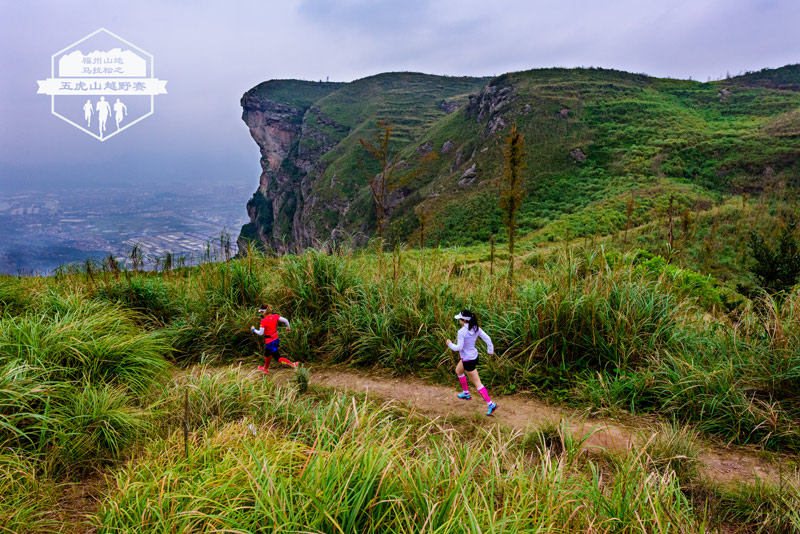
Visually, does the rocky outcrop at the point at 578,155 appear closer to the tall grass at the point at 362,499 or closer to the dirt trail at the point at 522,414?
the dirt trail at the point at 522,414

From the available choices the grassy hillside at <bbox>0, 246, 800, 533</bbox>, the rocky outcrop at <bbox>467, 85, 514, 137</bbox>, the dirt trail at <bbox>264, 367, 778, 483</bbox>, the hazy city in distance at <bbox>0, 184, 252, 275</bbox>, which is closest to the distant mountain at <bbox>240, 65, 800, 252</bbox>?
the rocky outcrop at <bbox>467, 85, 514, 137</bbox>

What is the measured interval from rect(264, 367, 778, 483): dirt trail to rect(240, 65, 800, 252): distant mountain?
306cm

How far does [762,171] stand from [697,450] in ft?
127

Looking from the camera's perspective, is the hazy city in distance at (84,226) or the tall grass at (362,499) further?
the hazy city in distance at (84,226)

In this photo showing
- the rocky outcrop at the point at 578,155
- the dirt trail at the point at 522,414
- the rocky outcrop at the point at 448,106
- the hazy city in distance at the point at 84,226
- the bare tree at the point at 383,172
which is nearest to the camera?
the dirt trail at the point at 522,414

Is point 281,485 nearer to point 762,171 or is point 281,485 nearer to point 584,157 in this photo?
point 762,171

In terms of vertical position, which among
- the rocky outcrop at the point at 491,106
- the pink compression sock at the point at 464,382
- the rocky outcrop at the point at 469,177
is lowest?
the pink compression sock at the point at 464,382

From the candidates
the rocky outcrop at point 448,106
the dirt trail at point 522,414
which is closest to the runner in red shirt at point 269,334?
the dirt trail at point 522,414

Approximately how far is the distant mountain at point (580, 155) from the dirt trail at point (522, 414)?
10.0ft

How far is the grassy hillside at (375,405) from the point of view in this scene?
207 cm

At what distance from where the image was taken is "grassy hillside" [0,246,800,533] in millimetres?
2070

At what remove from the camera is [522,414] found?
418cm

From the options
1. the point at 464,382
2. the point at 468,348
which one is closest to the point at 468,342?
the point at 468,348

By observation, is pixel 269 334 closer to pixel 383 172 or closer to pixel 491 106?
pixel 383 172
